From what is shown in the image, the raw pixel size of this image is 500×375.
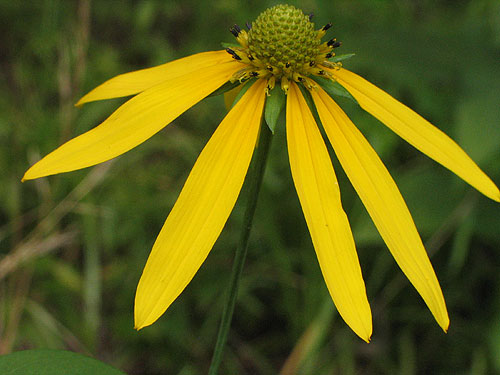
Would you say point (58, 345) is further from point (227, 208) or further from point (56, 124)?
point (227, 208)

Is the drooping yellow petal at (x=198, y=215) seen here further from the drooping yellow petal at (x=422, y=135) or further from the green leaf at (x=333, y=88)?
the drooping yellow petal at (x=422, y=135)

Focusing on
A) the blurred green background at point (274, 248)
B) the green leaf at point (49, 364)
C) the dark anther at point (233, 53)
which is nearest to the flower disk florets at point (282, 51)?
the dark anther at point (233, 53)

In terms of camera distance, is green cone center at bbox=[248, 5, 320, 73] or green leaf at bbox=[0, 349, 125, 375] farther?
green cone center at bbox=[248, 5, 320, 73]

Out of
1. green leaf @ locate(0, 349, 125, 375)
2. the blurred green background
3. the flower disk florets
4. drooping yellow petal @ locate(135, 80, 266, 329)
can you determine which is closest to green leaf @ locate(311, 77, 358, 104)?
the flower disk florets

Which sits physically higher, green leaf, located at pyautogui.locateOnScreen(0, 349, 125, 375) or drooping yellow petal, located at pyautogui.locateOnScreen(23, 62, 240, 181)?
drooping yellow petal, located at pyautogui.locateOnScreen(23, 62, 240, 181)

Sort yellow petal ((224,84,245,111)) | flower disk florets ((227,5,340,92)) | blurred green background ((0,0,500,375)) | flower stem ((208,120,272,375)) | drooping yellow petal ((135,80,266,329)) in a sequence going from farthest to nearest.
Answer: blurred green background ((0,0,500,375)) → yellow petal ((224,84,245,111)) → flower disk florets ((227,5,340,92)) → flower stem ((208,120,272,375)) → drooping yellow petal ((135,80,266,329))

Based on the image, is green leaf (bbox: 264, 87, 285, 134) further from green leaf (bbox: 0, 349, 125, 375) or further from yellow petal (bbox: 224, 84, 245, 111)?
green leaf (bbox: 0, 349, 125, 375)

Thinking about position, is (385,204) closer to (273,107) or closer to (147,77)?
(273,107)

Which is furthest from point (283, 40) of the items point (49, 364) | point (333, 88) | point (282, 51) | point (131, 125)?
point (49, 364)

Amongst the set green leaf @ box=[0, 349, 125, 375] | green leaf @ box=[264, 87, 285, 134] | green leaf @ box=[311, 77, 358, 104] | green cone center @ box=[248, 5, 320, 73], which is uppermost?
green cone center @ box=[248, 5, 320, 73]

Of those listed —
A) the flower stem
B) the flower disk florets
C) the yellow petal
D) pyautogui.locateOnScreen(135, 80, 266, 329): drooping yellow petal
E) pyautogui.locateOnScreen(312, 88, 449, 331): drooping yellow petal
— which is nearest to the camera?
pyautogui.locateOnScreen(135, 80, 266, 329): drooping yellow petal
